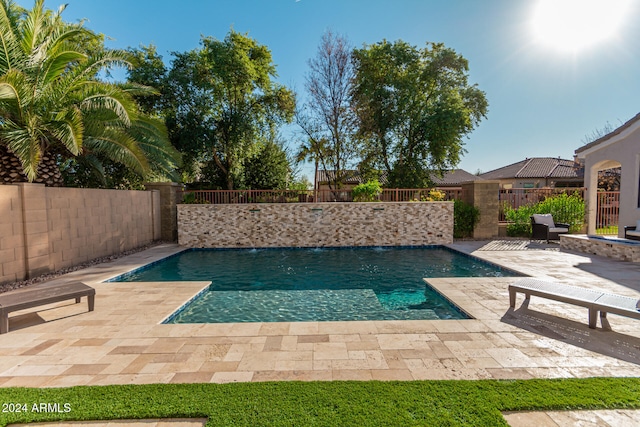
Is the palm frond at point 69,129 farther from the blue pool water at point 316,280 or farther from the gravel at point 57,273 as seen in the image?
the blue pool water at point 316,280

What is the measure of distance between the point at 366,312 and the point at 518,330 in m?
2.43

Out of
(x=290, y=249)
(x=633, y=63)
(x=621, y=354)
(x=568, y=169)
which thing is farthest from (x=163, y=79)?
(x=568, y=169)

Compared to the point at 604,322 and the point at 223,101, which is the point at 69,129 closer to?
the point at 223,101

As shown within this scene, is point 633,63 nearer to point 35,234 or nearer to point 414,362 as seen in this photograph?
point 414,362

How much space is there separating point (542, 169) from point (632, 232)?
909 inches

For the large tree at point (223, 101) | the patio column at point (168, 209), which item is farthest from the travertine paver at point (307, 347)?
the large tree at point (223, 101)

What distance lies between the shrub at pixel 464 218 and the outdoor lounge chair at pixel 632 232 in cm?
454

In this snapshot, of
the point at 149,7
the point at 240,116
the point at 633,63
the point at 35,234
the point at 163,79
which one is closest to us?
the point at 35,234

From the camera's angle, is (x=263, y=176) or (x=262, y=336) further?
(x=263, y=176)

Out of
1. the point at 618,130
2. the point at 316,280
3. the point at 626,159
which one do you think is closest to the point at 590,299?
the point at 316,280

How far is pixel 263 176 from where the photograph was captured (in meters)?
19.5

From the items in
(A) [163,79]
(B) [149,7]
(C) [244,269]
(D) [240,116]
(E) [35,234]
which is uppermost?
(B) [149,7]

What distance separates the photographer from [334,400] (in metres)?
2.64

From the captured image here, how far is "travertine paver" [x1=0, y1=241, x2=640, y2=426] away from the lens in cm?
314
